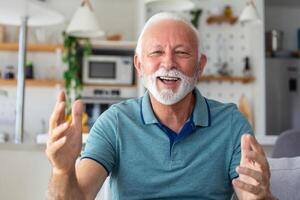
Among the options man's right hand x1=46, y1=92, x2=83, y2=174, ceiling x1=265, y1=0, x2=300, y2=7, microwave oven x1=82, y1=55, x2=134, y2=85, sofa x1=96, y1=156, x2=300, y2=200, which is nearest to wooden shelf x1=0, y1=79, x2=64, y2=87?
microwave oven x1=82, y1=55, x2=134, y2=85

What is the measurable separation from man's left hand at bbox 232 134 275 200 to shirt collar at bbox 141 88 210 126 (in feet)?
1.06

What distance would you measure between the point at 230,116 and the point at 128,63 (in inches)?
142

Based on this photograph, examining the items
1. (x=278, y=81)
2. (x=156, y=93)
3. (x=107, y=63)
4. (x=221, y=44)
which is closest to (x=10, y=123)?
(x=107, y=63)

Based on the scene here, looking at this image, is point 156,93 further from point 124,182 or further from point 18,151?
point 18,151

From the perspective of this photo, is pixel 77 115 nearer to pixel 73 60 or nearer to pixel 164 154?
pixel 164 154

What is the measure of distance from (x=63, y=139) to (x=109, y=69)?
13.3 ft

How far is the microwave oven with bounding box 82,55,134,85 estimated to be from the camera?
5043 millimetres

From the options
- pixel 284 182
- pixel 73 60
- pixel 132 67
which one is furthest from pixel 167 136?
pixel 132 67

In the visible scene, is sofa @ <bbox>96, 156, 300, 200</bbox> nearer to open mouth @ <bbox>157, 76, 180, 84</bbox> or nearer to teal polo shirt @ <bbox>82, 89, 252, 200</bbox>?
teal polo shirt @ <bbox>82, 89, 252, 200</bbox>

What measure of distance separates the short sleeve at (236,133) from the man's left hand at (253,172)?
25 centimetres

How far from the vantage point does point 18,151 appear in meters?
2.06

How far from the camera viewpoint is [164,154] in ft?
4.67

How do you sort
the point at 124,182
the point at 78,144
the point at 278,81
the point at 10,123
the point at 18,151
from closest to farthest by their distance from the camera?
the point at 78,144 → the point at 124,182 → the point at 18,151 → the point at 10,123 → the point at 278,81

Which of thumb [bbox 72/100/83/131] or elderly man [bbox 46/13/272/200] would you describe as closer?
thumb [bbox 72/100/83/131]
